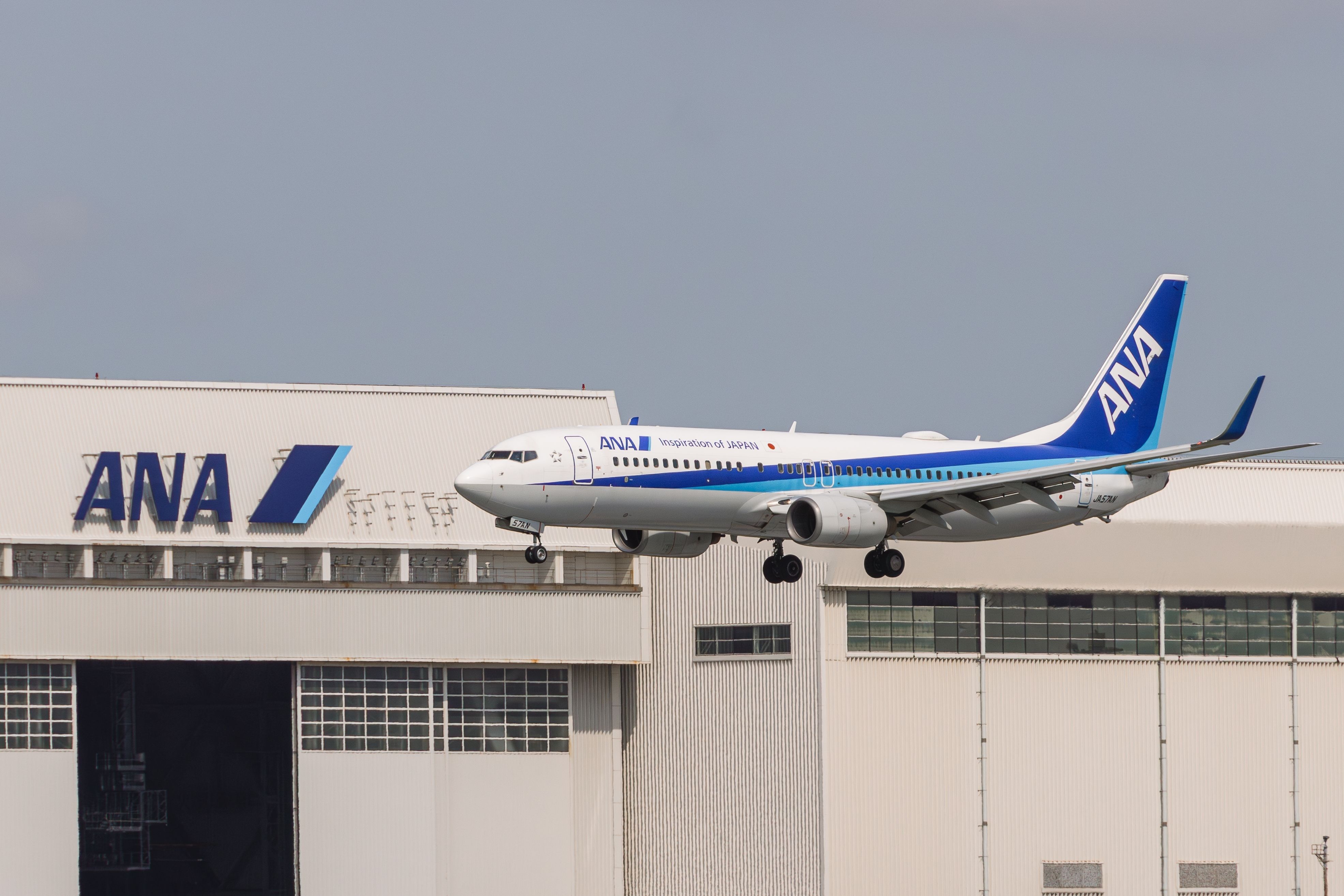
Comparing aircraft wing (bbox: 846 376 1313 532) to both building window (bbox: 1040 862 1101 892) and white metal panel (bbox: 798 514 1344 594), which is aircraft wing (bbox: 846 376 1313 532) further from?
building window (bbox: 1040 862 1101 892)

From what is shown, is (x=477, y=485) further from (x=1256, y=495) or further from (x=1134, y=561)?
(x=1256, y=495)

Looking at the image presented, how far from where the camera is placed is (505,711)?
10769 centimetres

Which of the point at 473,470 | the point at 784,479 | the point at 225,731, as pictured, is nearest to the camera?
the point at 473,470

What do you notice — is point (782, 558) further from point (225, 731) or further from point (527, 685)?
point (225, 731)

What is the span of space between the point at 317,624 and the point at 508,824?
15178 mm

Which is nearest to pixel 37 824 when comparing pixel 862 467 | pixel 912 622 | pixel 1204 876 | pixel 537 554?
pixel 537 554

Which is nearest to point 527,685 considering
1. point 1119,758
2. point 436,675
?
point 436,675

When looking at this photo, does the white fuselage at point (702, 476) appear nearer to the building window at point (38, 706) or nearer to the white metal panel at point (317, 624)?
the white metal panel at point (317, 624)

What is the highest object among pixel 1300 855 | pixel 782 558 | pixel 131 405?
pixel 131 405

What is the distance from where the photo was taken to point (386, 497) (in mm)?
109500

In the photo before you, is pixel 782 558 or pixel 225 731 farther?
pixel 225 731

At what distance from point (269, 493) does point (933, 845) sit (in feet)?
136

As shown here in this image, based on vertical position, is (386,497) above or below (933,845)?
above

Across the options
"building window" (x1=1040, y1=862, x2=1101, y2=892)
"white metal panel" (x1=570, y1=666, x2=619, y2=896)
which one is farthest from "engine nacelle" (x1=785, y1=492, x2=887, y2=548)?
"building window" (x1=1040, y1=862, x2=1101, y2=892)
